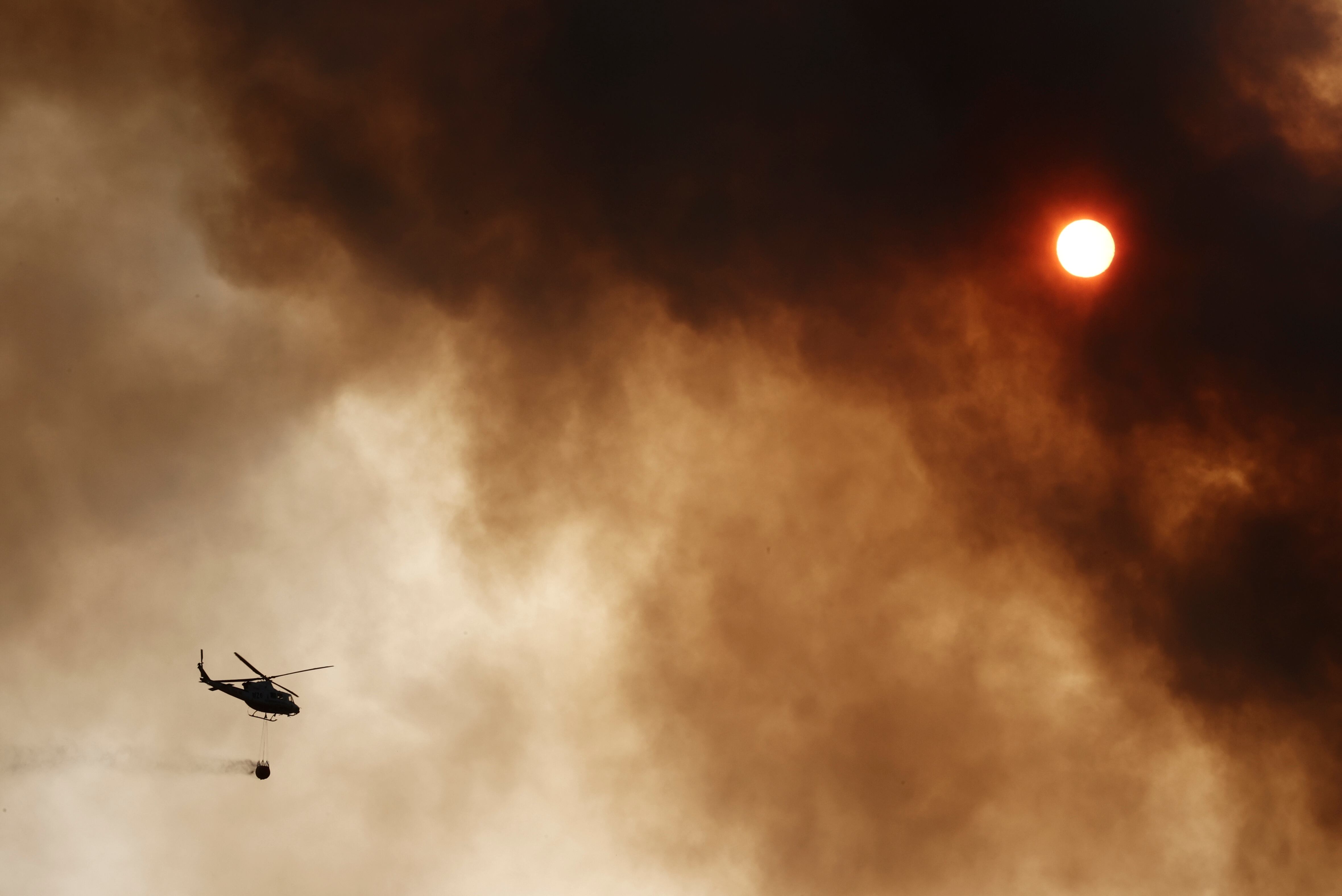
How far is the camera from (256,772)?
59.8m

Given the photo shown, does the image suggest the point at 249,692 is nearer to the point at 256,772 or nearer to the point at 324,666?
the point at 256,772

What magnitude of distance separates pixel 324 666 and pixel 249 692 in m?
10.3

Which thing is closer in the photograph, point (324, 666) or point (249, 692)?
point (249, 692)

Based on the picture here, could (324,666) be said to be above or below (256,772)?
above

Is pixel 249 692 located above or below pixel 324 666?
below

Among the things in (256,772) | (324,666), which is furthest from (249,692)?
(324,666)

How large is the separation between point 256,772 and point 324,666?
8960 mm

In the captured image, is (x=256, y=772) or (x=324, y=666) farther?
(x=324, y=666)

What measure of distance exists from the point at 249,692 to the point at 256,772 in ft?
16.9

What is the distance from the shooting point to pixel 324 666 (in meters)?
67.8

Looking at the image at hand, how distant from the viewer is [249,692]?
189ft
